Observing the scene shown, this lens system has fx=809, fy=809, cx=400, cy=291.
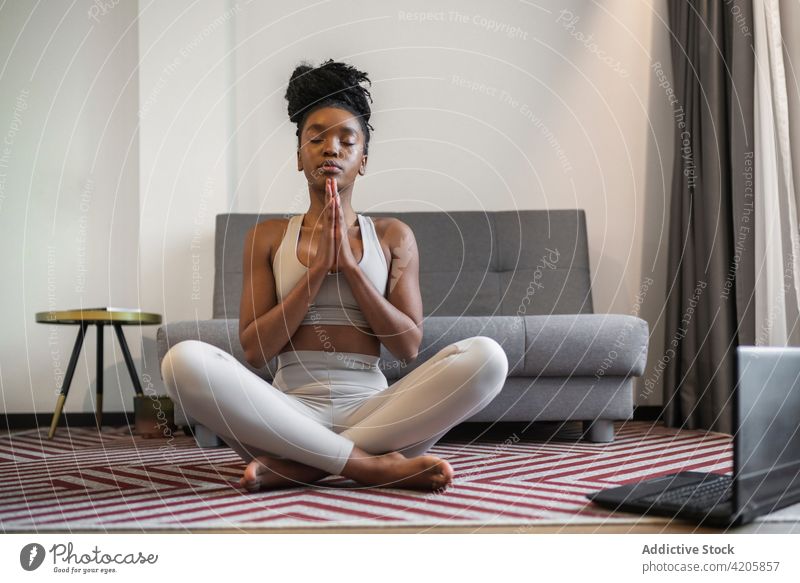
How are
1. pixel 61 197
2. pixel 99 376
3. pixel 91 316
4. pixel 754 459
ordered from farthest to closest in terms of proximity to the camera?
pixel 61 197
pixel 99 376
pixel 91 316
pixel 754 459

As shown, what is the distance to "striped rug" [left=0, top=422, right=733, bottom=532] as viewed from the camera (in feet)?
3.99

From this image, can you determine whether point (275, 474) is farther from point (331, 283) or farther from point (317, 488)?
point (331, 283)

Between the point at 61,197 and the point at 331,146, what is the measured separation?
207cm

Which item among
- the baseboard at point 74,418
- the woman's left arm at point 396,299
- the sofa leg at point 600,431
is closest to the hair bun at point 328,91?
the woman's left arm at point 396,299

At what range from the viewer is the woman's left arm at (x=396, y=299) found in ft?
5.10

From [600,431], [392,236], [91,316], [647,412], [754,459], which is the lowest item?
[647,412]

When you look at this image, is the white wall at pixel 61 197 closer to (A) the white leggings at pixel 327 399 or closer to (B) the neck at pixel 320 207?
(B) the neck at pixel 320 207

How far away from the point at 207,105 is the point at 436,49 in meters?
0.93

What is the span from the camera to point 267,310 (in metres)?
1.63

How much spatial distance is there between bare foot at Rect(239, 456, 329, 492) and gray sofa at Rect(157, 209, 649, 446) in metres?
0.75

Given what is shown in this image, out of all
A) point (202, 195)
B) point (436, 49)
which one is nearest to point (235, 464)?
point (202, 195)

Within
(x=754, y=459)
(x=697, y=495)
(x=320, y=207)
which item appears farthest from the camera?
(x=320, y=207)

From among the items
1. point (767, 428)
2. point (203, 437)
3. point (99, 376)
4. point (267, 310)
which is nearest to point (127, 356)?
point (99, 376)

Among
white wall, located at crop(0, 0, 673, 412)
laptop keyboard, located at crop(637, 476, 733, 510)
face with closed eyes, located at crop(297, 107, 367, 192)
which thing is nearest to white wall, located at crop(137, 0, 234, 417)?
white wall, located at crop(0, 0, 673, 412)
